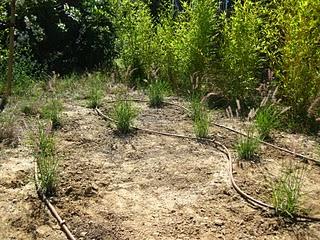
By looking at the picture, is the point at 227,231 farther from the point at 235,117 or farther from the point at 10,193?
the point at 235,117

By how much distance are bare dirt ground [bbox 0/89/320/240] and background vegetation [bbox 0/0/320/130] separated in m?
0.85

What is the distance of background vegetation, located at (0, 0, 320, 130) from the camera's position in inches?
183

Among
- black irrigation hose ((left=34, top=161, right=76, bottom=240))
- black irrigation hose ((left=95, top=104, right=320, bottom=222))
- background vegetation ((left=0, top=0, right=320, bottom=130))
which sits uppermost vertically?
background vegetation ((left=0, top=0, right=320, bottom=130))

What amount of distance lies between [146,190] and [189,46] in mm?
2647

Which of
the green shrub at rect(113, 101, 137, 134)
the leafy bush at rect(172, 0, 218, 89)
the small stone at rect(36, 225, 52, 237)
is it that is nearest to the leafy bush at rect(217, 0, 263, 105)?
the leafy bush at rect(172, 0, 218, 89)

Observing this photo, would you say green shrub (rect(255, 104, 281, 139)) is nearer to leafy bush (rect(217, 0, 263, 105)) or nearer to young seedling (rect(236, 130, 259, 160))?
young seedling (rect(236, 130, 259, 160))

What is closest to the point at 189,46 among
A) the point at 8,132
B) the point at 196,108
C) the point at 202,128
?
the point at 196,108

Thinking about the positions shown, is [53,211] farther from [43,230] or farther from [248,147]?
[248,147]

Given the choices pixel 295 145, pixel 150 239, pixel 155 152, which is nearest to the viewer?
pixel 150 239

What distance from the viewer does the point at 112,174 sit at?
3377 mm

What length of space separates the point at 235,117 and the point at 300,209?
199cm

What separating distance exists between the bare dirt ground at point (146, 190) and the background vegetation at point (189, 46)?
2.80ft

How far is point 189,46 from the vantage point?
17.8ft

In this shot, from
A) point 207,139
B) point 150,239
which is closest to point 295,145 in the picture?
point 207,139
